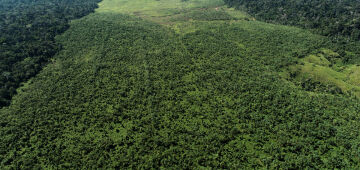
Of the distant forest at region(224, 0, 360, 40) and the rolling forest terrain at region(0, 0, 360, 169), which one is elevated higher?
the distant forest at region(224, 0, 360, 40)

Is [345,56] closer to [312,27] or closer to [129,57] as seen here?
[312,27]

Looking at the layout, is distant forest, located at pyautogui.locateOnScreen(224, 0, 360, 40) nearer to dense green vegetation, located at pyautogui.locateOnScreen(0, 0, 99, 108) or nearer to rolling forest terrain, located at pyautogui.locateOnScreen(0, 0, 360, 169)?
rolling forest terrain, located at pyautogui.locateOnScreen(0, 0, 360, 169)

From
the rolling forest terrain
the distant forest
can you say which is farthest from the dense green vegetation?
the distant forest

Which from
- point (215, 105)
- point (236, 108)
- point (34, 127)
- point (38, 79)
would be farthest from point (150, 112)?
point (38, 79)

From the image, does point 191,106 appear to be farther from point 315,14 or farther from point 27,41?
point 315,14

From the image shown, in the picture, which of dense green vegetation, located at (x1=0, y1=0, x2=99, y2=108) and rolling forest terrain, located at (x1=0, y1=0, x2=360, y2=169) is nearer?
rolling forest terrain, located at (x1=0, y1=0, x2=360, y2=169)

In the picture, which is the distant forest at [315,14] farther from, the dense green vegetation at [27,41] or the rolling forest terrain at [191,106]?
the dense green vegetation at [27,41]

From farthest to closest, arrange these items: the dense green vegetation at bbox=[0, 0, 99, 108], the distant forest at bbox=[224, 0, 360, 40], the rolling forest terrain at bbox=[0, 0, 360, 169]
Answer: the distant forest at bbox=[224, 0, 360, 40] → the dense green vegetation at bbox=[0, 0, 99, 108] → the rolling forest terrain at bbox=[0, 0, 360, 169]

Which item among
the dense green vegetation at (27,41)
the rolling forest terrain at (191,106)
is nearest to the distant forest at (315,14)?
the rolling forest terrain at (191,106)
